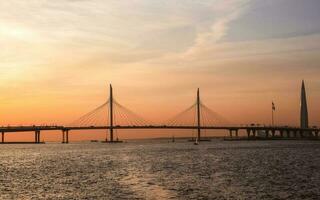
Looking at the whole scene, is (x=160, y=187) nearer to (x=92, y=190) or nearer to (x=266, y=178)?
(x=92, y=190)

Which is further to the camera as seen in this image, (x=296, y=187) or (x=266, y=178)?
(x=266, y=178)

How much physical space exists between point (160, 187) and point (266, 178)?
12.3 m

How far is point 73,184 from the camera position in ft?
165

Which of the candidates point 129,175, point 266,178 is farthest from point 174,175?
point 266,178

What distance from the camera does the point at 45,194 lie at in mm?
42625

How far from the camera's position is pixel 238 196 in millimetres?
40000

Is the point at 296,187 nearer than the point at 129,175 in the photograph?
Yes

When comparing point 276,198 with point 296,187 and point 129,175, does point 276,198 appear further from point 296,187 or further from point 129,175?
point 129,175

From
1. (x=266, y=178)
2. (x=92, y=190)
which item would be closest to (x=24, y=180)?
(x=92, y=190)

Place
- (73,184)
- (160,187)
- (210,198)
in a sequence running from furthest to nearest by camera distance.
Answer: (73,184) → (160,187) → (210,198)

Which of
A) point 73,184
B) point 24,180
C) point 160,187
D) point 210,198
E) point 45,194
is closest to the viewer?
point 210,198

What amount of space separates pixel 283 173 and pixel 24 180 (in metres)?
26.0

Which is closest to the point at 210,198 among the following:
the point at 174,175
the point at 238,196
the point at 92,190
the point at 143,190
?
the point at 238,196

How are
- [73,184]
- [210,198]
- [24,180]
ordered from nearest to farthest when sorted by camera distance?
1. [210,198]
2. [73,184]
3. [24,180]
